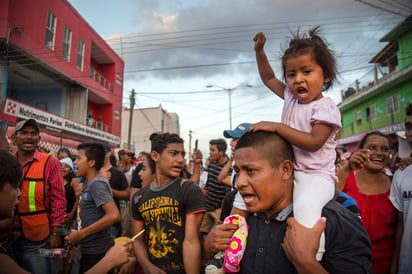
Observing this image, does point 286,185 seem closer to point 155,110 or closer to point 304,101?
point 304,101

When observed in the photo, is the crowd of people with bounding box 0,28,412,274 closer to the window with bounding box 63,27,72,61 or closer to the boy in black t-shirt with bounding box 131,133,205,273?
the boy in black t-shirt with bounding box 131,133,205,273

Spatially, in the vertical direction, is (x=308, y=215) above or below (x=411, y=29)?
below

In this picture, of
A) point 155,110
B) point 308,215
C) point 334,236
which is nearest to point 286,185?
point 308,215

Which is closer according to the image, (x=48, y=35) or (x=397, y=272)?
(x=397, y=272)

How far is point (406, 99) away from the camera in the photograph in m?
18.2

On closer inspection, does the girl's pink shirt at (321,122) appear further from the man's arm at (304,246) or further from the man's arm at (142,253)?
the man's arm at (142,253)

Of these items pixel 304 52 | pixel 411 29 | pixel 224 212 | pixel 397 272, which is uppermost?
pixel 411 29

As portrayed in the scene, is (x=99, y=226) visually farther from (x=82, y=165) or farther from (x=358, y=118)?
(x=358, y=118)

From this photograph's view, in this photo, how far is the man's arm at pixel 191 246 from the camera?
7.99 ft

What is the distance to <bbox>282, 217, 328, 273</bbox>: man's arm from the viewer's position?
4.39ft

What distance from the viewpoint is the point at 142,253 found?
8.62ft

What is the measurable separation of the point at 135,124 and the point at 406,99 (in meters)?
37.8

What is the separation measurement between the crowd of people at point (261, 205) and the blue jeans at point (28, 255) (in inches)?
0.5

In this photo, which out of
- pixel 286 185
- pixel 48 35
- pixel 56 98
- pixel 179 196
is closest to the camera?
pixel 286 185
